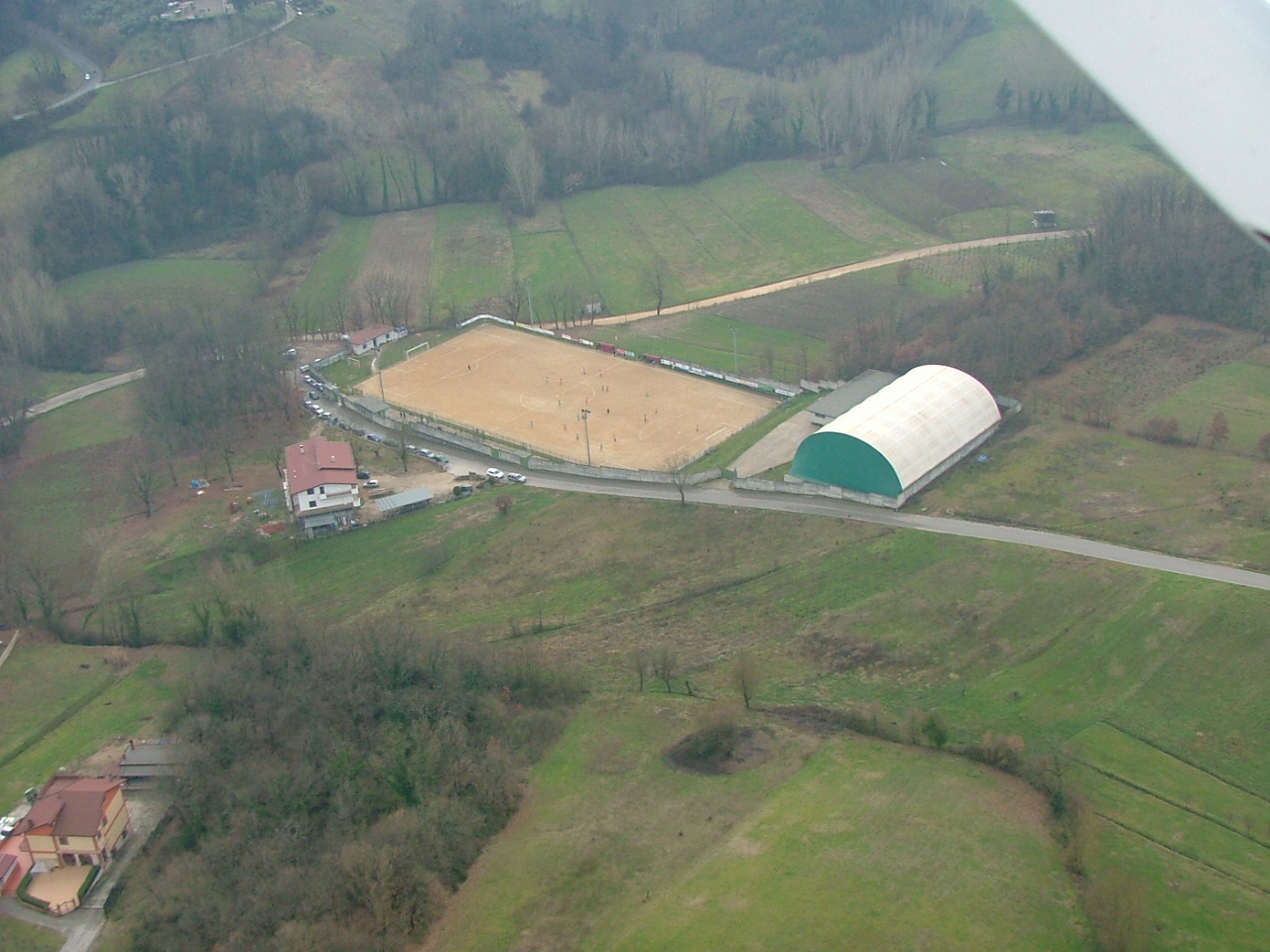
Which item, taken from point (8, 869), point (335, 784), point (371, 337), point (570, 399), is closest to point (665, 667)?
point (335, 784)

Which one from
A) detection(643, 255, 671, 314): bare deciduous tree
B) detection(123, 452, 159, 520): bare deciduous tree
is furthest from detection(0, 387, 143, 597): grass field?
detection(643, 255, 671, 314): bare deciduous tree

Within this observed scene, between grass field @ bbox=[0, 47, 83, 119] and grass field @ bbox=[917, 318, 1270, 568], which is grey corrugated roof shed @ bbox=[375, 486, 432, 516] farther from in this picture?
grass field @ bbox=[0, 47, 83, 119]

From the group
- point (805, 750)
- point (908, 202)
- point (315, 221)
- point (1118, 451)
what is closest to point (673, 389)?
point (1118, 451)

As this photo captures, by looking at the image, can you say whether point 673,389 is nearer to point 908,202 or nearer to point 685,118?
point 908,202

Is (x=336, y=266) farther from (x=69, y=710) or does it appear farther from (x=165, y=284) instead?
(x=69, y=710)

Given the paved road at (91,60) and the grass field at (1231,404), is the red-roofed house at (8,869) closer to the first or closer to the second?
the grass field at (1231,404)

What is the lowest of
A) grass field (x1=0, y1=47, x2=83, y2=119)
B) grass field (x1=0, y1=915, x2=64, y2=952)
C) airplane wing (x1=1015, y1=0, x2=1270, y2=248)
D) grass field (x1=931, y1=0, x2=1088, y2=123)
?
grass field (x1=0, y1=915, x2=64, y2=952)
